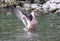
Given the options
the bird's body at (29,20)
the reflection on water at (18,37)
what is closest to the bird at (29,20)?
the bird's body at (29,20)

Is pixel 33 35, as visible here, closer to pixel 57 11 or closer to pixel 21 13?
pixel 21 13

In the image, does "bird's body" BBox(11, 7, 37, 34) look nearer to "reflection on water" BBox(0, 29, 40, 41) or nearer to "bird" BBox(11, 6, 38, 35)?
"bird" BBox(11, 6, 38, 35)

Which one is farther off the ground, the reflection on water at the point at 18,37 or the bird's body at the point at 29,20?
the bird's body at the point at 29,20

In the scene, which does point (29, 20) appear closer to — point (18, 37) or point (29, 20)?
point (29, 20)

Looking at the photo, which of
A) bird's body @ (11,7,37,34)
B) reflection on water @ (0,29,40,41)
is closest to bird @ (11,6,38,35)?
bird's body @ (11,7,37,34)

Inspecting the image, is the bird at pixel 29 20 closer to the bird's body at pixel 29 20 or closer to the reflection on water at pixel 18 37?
the bird's body at pixel 29 20

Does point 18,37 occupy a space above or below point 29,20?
below

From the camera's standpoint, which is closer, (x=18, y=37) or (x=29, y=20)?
(x=18, y=37)

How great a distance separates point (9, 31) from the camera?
10773 mm

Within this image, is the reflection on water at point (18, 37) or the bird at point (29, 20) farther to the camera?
the bird at point (29, 20)

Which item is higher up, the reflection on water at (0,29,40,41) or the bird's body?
the bird's body

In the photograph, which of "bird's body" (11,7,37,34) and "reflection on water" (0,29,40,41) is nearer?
"reflection on water" (0,29,40,41)

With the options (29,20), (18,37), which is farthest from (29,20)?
(18,37)

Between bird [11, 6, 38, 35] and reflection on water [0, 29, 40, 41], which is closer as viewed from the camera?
reflection on water [0, 29, 40, 41]
